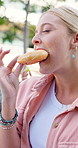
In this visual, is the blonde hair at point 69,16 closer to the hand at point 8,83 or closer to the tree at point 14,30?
the hand at point 8,83

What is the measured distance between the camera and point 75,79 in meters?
1.27

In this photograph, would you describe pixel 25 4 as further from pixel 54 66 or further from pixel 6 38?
pixel 54 66

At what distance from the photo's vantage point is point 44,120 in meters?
1.24

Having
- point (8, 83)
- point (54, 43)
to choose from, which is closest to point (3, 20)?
point (8, 83)

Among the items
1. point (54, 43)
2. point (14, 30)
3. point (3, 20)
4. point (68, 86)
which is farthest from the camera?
point (14, 30)

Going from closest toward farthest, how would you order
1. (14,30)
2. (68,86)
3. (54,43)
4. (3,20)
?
1. (54,43)
2. (68,86)
3. (3,20)
4. (14,30)

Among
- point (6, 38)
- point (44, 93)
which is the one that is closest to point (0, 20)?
point (6, 38)

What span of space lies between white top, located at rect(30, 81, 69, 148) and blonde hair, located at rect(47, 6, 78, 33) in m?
0.42

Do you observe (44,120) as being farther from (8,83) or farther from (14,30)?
(14,30)

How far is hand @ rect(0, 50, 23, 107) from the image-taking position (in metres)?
1.28

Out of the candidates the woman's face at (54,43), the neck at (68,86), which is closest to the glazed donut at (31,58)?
the woman's face at (54,43)

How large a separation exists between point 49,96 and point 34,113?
5.5 inches

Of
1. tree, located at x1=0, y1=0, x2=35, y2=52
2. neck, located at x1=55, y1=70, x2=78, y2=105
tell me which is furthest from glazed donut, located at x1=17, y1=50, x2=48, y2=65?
tree, located at x1=0, y1=0, x2=35, y2=52

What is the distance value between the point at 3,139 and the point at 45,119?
0.99ft
